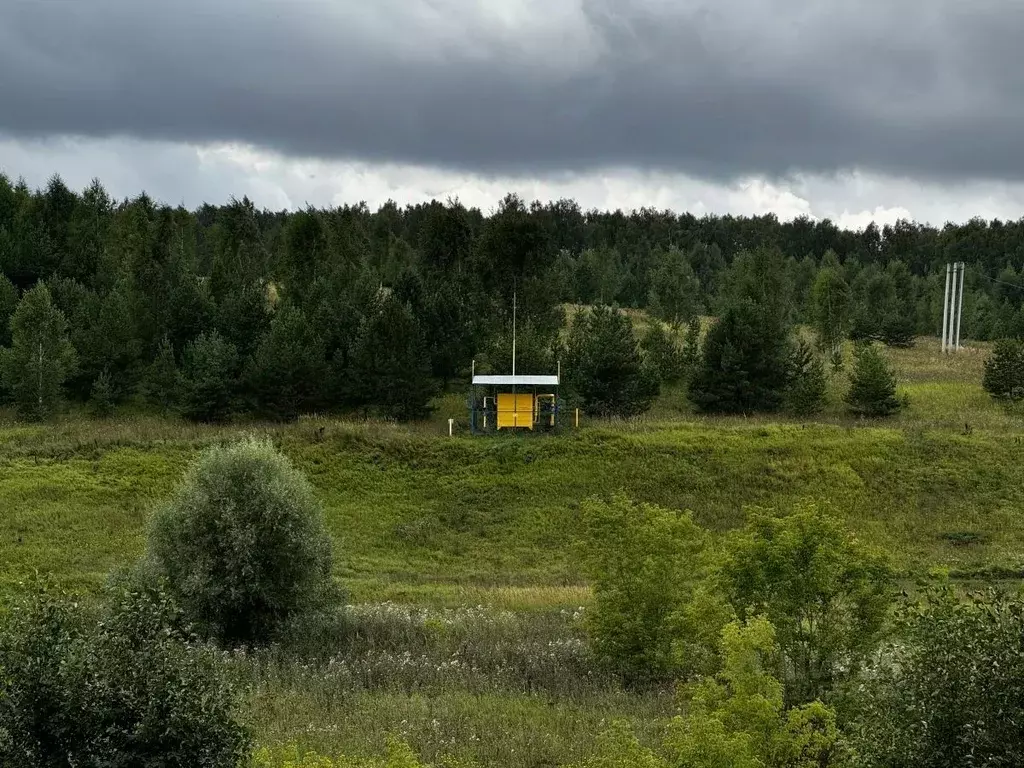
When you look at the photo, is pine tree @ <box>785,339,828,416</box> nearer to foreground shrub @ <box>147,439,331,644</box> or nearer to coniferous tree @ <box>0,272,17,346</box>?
foreground shrub @ <box>147,439,331,644</box>

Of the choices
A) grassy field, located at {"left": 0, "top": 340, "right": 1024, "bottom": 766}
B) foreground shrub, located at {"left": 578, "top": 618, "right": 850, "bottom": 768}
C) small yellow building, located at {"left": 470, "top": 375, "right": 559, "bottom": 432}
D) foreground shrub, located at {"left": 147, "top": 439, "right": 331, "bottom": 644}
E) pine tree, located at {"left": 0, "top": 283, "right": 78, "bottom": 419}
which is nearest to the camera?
foreground shrub, located at {"left": 578, "top": 618, "right": 850, "bottom": 768}

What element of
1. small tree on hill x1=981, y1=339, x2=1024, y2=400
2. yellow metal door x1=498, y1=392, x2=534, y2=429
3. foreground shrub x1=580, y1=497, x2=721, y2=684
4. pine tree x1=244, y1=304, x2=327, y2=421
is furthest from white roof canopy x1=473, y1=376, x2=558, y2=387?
small tree on hill x1=981, y1=339, x2=1024, y2=400

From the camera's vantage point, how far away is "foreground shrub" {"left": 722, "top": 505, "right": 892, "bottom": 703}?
1404 cm

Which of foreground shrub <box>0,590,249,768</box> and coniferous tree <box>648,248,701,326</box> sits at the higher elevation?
coniferous tree <box>648,248,701,326</box>

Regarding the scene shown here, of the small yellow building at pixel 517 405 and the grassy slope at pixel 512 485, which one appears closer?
the grassy slope at pixel 512 485

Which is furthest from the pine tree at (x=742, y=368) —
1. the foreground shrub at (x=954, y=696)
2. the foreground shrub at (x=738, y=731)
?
the foreground shrub at (x=954, y=696)

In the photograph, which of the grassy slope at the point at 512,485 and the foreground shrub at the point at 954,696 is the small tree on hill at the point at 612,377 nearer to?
the grassy slope at the point at 512,485

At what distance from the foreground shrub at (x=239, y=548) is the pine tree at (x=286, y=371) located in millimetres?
22662

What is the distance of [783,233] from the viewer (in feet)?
461

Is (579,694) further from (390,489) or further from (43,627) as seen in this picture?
(390,489)

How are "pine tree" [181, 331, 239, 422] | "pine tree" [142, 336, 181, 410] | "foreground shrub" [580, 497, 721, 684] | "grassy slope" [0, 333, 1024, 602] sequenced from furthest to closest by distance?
"pine tree" [142, 336, 181, 410] < "pine tree" [181, 331, 239, 422] < "grassy slope" [0, 333, 1024, 602] < "foreground shrub" [580, 497, 721, 684]

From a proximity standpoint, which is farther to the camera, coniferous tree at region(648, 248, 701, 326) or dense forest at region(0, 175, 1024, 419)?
coniferous tree at region(648, 248, 701, 326)

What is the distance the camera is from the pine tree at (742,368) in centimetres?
4562

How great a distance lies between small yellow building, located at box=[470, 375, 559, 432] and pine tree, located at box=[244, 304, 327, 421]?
9004mm
